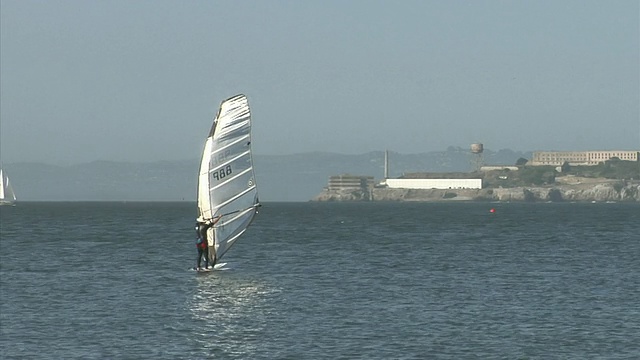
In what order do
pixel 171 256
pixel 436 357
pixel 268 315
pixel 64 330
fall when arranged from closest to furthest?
pixel 436 357
pixel 64 330
pixel 268 315
pixel 171 256

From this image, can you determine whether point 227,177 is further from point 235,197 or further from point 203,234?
point 203,234

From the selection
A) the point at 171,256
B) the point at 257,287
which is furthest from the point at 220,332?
the point at 171,256

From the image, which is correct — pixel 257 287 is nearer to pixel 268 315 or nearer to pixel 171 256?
pixel 268 315

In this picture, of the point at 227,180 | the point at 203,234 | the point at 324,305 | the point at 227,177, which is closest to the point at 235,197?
the point at 227,180

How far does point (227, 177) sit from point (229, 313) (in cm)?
1918

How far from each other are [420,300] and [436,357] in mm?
15429

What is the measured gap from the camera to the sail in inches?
2518

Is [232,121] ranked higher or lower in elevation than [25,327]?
higher

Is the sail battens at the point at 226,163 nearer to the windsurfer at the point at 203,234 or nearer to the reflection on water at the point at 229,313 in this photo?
the windsurfer at the point at 203,234

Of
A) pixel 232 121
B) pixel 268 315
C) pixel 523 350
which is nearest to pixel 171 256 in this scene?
pixel 232 121

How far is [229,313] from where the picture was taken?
46.8 m

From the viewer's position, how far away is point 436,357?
3553 cm

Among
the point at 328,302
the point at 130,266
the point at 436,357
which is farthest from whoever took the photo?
the point at 130,266

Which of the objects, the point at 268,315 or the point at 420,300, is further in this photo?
the point at 420,300
